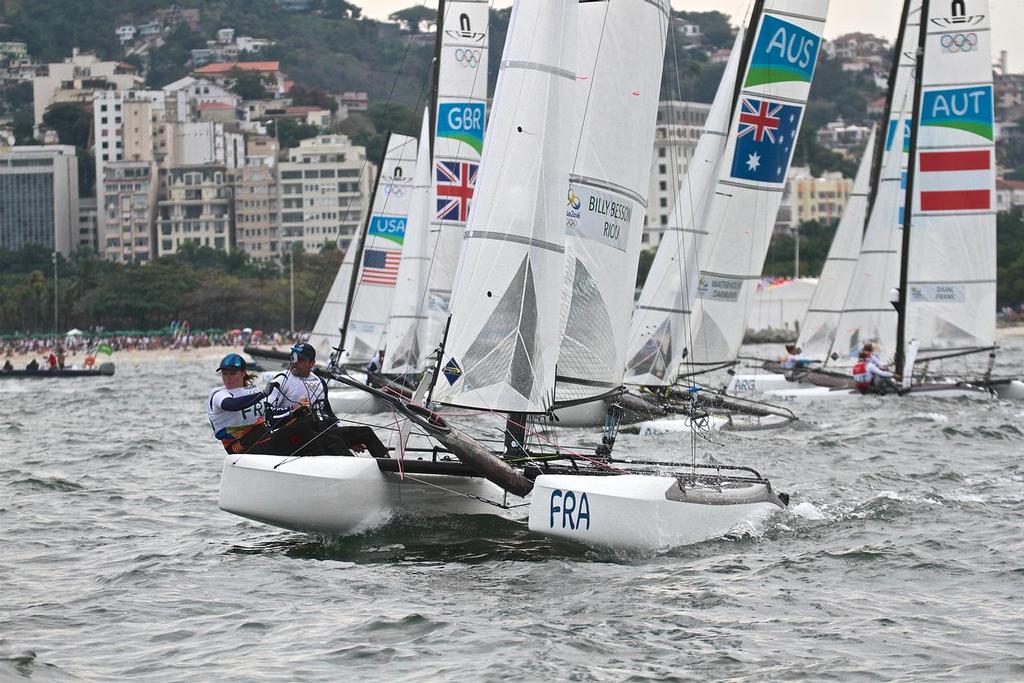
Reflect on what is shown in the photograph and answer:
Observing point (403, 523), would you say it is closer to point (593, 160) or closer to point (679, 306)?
point (593, 160)

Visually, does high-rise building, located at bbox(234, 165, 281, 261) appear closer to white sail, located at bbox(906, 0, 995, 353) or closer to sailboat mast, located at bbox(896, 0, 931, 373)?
sailboat mast, located at bbox(896, 0, 931, 373)

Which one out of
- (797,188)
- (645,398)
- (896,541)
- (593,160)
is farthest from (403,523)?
(797,188)

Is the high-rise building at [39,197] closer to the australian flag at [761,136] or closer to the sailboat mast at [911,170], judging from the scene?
the sailboat mast at [911,170]

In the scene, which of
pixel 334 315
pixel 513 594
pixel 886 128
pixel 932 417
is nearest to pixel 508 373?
pixel 513 594

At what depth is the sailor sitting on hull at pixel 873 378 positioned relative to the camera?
22.1m

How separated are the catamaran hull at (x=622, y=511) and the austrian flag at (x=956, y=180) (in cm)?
1382

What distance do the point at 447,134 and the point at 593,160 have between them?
27.9ft

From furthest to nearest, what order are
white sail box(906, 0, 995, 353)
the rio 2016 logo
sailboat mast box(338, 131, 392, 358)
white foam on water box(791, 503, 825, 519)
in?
sailboat mast box(338, 131, 392, 358) → white sail box(906, 0, 995, 353) → the rio 2016 logo → white foam on water box(791, 503, 825, 519)

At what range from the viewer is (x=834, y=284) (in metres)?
31.1

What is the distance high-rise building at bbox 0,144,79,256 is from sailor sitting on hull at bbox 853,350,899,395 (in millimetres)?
122731

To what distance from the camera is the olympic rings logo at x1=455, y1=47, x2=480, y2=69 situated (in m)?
21.8

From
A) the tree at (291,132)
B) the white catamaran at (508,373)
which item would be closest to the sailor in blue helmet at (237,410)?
the white catamaran at (508,373)

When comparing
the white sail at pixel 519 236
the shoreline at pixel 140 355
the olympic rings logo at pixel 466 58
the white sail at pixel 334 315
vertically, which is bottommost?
the shoreline at pixel 140 355

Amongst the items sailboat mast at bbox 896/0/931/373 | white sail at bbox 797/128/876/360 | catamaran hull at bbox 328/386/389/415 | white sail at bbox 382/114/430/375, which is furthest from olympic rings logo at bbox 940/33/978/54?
catamaran hull at bbox 328/386/389/415
